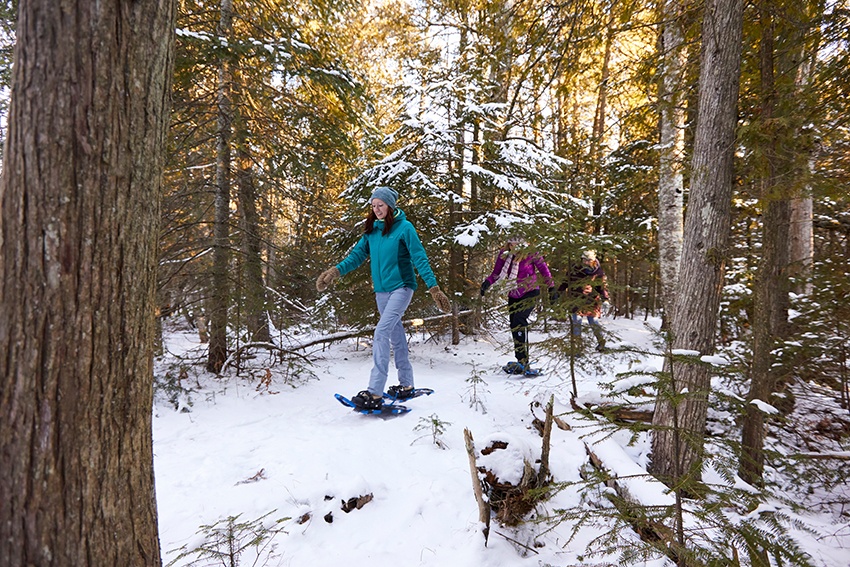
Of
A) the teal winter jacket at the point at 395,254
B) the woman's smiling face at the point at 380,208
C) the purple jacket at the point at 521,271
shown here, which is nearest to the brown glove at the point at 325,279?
the teal winter jacket at the point at 395,254

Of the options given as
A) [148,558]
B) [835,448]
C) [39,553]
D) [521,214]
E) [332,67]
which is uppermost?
[332,67]

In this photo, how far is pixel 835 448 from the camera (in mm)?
4125

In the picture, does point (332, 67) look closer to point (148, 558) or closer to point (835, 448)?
point (148, 558)

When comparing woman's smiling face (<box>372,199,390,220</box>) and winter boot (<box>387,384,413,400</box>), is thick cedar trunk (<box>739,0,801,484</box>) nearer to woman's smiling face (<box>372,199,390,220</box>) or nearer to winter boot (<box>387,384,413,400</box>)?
winter boot (<box>387,384,413,400</box>)

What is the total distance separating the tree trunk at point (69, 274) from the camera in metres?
1.23

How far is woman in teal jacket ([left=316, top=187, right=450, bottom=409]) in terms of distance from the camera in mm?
4492

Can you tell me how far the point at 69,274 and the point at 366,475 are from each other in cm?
263

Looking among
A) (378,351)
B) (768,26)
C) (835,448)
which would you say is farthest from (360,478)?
(768,26)

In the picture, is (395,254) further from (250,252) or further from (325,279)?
(250,252)

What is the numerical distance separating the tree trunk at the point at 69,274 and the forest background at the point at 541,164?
2.35 ft

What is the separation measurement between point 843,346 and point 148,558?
5.65m

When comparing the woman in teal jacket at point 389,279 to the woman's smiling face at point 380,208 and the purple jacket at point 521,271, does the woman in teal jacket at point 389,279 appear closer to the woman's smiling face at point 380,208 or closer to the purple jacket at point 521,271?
the woman's smiling face at point 380,208

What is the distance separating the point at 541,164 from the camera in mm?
8086

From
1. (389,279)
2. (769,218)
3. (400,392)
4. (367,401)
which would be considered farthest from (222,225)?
(769,218)
